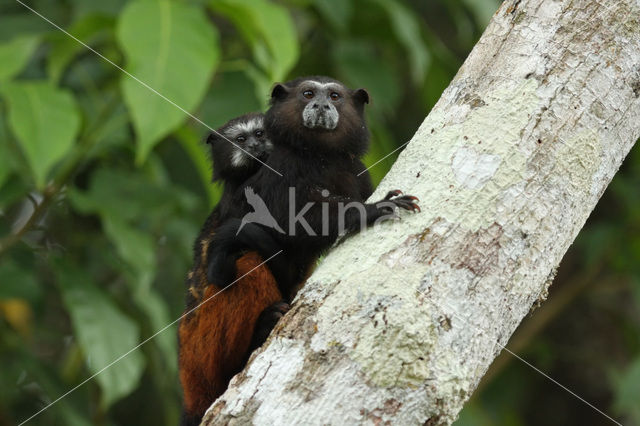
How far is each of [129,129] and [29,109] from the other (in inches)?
41.4

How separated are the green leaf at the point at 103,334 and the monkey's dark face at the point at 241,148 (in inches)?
44.9

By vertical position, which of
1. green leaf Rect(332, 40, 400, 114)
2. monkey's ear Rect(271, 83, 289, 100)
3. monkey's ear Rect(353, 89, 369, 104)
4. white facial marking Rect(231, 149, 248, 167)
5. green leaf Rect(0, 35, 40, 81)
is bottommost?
green leaf Rect(0, 35, 40, 81)

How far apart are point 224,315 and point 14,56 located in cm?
224

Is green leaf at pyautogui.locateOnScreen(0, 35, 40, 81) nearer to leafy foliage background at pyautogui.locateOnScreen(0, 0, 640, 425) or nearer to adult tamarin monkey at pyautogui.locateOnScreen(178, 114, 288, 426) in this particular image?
leafy foliage background at pyautogui.locateOnScreen(0, 0, 640, 425)

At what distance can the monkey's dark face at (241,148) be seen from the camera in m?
4.37

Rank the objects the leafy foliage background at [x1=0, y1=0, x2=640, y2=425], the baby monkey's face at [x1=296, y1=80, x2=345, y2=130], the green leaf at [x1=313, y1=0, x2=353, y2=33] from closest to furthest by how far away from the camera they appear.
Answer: the baby monkey's face at [x1=296, y1=80, x2=345, y2=130] < the leafy foliage background at [x1=0, y1=0, x2=640, y2=425] < the green leaf at [x1=313, y1=0, x2=353, y2=33]

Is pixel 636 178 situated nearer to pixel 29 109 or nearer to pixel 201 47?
pixel 201 47

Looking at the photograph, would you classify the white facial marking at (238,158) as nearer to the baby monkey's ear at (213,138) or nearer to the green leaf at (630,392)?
the baby monkey's ear at (213,138)

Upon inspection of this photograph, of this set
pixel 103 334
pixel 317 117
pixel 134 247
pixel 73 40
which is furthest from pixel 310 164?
pixel 73 40

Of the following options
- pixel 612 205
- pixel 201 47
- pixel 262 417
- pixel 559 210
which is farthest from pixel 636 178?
pixel 262 417

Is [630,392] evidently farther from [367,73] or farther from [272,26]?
[272,26]

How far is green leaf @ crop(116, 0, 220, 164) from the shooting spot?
4.34m

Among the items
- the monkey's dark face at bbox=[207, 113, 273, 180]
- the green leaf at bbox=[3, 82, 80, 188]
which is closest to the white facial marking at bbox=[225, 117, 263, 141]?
the monkey's dark face at bbox=[207, 113, 273, 180]

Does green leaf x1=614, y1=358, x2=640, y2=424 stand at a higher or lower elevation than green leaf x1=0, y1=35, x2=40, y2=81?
higher
